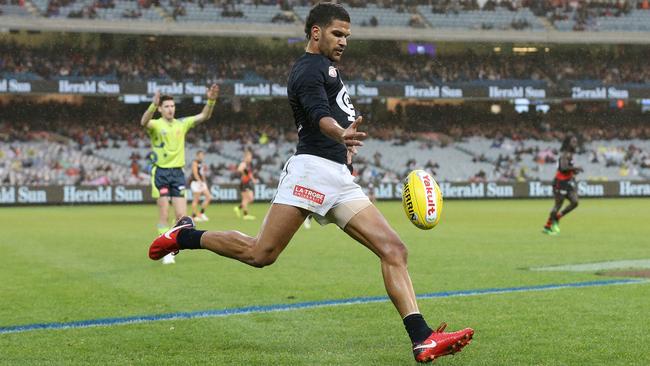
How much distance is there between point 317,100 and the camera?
6.66 meters

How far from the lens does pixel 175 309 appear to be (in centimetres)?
970

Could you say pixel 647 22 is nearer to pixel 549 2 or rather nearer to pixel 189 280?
pixel 549 2

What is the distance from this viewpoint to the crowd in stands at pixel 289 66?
2205 inches

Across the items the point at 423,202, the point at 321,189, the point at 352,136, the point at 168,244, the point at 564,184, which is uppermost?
the point at 352,136

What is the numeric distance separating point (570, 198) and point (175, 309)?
14.6 m

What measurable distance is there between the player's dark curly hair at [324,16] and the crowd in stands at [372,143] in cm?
3931

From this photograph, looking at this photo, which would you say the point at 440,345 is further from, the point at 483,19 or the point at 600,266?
the point at 483,19

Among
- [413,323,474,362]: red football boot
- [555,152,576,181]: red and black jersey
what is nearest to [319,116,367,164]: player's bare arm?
[413,323,474,362]: red football boot

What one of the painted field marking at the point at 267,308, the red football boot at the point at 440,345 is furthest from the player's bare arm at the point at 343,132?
the painted field marking at the point at 267,308

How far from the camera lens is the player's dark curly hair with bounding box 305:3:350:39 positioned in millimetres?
7012

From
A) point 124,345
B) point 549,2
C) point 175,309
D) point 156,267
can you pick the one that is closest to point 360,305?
point 175,309

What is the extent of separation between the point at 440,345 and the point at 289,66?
183 feet

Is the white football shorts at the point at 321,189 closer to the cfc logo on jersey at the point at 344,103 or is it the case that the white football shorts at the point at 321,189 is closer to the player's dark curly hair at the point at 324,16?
the cfc logo on jersey at the point at 344,103

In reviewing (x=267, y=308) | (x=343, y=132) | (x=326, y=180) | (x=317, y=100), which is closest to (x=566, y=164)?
(x=267, y=308)
